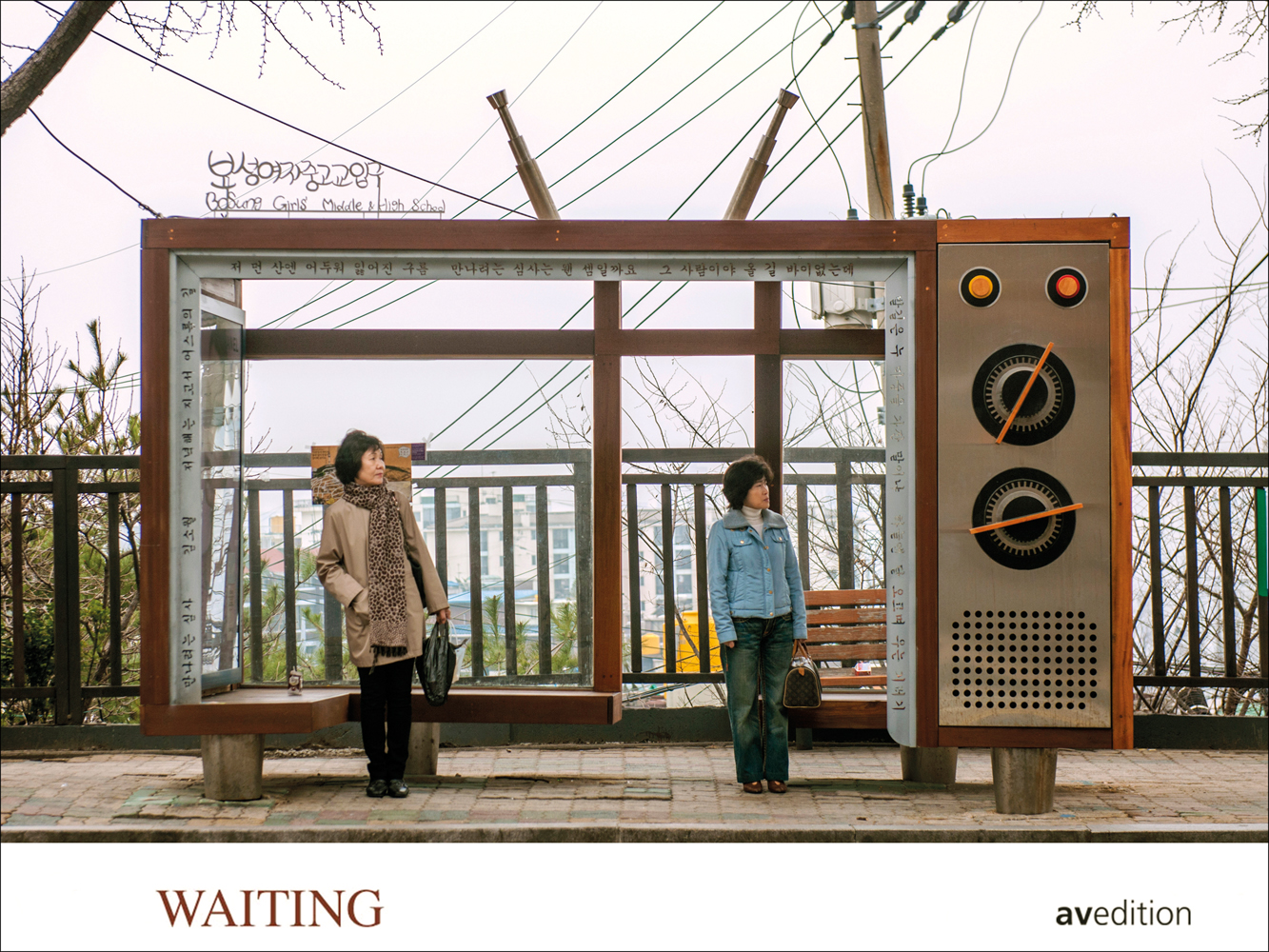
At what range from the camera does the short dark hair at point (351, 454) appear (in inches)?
215

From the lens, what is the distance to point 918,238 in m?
5.28

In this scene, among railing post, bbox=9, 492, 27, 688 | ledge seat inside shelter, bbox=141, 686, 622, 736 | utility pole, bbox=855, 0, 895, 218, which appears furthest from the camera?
utility pole, bbox=855, 0, 895, 218

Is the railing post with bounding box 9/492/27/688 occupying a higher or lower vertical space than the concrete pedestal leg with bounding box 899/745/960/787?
higher

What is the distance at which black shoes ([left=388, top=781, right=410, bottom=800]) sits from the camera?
17.7 ft

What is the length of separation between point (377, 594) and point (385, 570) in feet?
0.43

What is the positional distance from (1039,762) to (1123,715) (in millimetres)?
463

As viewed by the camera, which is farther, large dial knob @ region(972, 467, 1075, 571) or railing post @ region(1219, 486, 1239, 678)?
railing post @ region(1219, 486, 1239, 678)

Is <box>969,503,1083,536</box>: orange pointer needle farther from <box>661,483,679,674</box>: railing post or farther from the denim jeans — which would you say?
<box>661,483,679,674</box>: railing post

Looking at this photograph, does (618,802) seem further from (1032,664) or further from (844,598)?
(1032,664)

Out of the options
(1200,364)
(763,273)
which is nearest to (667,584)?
(763,273)

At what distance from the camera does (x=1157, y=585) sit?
6906 millimetres

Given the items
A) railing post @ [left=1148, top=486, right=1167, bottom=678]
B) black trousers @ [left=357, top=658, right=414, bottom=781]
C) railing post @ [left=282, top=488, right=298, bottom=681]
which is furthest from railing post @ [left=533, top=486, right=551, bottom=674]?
railing post @ [left=1148, top=486, right=1167, bottom=678]

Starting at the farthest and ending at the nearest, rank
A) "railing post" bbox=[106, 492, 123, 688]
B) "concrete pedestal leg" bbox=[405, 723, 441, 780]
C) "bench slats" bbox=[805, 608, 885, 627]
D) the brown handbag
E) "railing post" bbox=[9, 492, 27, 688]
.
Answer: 1. "railing post" bbox=[106, 492, 123, 688]
2. "railing post" bbox=[9, 492, 27, 688]
3. "bench slats" bbox=[805, 608, 885, 627]
4. "concrete pedestal leg" bbox=[405, 723, 441, 780]
5. the brown handbag

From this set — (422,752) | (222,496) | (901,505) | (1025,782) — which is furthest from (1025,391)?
(222,496)
